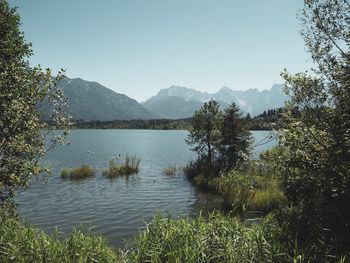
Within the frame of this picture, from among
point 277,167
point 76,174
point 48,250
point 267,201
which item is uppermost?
point 277,167

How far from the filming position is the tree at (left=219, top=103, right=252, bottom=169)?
3969 cm

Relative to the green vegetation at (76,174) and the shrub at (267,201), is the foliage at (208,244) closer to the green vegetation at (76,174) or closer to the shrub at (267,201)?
the shrub at (267,201)

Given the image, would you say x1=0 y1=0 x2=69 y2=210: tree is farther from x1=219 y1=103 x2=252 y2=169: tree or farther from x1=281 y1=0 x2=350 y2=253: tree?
x1=219 y1=103 x2=252 y2=169: tree

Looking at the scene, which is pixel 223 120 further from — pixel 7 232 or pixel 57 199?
pixel 7 232

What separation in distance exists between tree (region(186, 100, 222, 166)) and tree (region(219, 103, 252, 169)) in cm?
214

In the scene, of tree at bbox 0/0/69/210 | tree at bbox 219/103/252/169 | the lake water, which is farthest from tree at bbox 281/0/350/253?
tree at bbox 219/103/252/169

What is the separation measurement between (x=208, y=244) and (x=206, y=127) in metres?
33.4

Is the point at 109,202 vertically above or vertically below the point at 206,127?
below

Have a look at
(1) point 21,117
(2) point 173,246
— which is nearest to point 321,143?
(2) point 173,246

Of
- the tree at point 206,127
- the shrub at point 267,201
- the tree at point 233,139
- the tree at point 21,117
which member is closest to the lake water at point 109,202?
the shrub at point 267,201

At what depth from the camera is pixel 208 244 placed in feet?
33.2

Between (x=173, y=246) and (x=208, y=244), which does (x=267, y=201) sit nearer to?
(x=208, y=244)

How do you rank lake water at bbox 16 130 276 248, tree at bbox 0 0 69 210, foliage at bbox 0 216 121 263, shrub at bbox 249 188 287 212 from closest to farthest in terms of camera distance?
foliage at bbox 0 216 121 263 → tree at bbox 0 0 69 210 → lake water at bbox 16 130 276 248 → shrub at bbox 249 188 287 212

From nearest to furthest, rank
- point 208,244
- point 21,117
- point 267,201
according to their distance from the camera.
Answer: point 208,244, point 21,117, point 267,201
